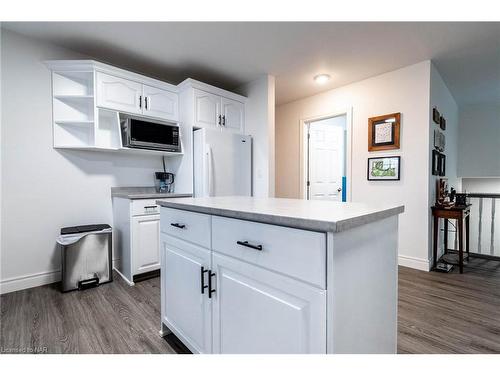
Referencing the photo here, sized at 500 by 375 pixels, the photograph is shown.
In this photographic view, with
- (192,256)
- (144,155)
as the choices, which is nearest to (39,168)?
(144,155)

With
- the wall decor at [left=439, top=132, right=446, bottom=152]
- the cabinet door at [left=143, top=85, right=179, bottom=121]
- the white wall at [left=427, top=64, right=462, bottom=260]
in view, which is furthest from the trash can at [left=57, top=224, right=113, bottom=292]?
the wall decor at [left=439, top=132, right=446, bottom=152]

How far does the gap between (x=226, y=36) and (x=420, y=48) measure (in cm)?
205

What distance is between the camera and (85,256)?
2.42 meters

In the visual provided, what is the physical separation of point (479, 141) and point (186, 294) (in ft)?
19.8

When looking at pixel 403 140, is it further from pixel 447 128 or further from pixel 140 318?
pixel 140 318

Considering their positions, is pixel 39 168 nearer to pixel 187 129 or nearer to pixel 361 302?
pixel 187 129

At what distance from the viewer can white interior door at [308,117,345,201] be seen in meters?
4.29

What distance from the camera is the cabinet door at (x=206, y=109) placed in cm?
303

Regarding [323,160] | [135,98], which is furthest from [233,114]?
[323,160]

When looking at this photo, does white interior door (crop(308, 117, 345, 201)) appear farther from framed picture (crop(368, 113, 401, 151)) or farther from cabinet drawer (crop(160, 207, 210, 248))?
cabinet drawer (crop(160, 207, 210, 248))

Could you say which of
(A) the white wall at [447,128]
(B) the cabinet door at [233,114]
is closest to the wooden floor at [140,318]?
(A) the white wall at [447,128]

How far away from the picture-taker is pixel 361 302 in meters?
0.94

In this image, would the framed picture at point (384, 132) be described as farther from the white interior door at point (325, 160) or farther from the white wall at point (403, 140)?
the white interior door at point (325, 160)
